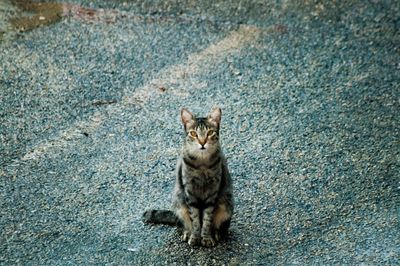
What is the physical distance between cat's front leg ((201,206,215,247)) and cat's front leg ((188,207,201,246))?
0.09 ft

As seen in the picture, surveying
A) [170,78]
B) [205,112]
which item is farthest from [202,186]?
[170,78]

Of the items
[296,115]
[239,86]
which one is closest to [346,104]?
[296,115]

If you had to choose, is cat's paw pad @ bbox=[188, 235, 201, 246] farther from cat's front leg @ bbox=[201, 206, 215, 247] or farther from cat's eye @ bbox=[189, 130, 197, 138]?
cat's eye @ bbox=[189, 130, 197, 138]

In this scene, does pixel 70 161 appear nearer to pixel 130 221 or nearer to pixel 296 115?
pixel 130 221

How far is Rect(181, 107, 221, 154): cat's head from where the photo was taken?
5.04 meters

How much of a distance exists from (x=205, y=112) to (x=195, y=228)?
1.91m

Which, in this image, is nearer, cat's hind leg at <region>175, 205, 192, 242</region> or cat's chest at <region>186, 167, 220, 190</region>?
cat's chest at <region>186, 167, 220, 190</region>

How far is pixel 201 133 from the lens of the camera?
5035 millimetres

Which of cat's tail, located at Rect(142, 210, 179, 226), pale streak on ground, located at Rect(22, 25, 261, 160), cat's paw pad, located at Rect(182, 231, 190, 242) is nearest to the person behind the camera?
cat's paw pad, located at Rect(182, 231, 190, 242)

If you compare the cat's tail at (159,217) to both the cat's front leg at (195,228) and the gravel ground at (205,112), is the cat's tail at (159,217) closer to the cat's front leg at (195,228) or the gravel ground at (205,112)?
the gravel ground at (205,112)

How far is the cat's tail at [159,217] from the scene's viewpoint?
5.42m

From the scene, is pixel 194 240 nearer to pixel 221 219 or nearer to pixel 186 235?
pixel 186 235

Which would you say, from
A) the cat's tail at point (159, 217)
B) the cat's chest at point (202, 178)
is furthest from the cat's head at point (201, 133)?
the cat's tail at point (159, 217)

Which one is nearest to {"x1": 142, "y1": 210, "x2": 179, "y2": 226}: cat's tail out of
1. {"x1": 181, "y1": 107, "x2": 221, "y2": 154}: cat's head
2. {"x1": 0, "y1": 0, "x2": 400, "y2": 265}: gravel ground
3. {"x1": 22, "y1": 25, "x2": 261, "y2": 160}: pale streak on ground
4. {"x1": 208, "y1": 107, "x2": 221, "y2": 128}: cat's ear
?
{"x1": 0, "y1": 0, "x2": 400, "y2": 265}: gravel ground
